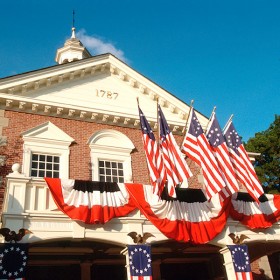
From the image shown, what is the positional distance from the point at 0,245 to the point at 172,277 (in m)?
8.50

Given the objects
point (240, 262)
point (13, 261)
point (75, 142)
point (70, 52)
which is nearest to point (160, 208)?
point (240, 262)

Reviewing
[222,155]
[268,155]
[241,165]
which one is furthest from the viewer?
[268,155]

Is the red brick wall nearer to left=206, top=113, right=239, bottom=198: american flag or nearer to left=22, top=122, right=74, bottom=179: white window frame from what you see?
left=22, top=122, right=74, bottom=179: white window frame

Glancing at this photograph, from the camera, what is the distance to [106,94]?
16641mm

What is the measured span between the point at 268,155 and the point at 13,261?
101 ft

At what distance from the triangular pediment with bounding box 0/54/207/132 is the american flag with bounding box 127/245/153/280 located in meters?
6.96

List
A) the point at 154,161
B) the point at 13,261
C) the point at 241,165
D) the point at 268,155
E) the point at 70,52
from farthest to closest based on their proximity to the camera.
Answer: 1. the point at 268,155
2. the point at 70,52
3. the point at 241,165
4. the point at 154,161
5. the point at 13,261

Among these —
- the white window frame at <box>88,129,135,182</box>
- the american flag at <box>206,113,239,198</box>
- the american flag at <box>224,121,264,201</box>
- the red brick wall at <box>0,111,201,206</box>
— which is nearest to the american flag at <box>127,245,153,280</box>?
the american flag at <box>206,113,239,198</box>

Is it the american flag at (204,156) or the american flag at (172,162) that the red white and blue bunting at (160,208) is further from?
the american flag at (204,156)

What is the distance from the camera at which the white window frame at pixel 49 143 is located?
1374cm

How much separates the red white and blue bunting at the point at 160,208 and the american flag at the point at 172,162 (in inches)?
26.3

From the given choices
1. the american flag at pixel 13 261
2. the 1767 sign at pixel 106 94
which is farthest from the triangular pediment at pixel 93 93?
the american flag at pixel 13 261

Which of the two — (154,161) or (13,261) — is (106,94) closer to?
(154,161)

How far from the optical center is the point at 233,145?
1353cm
